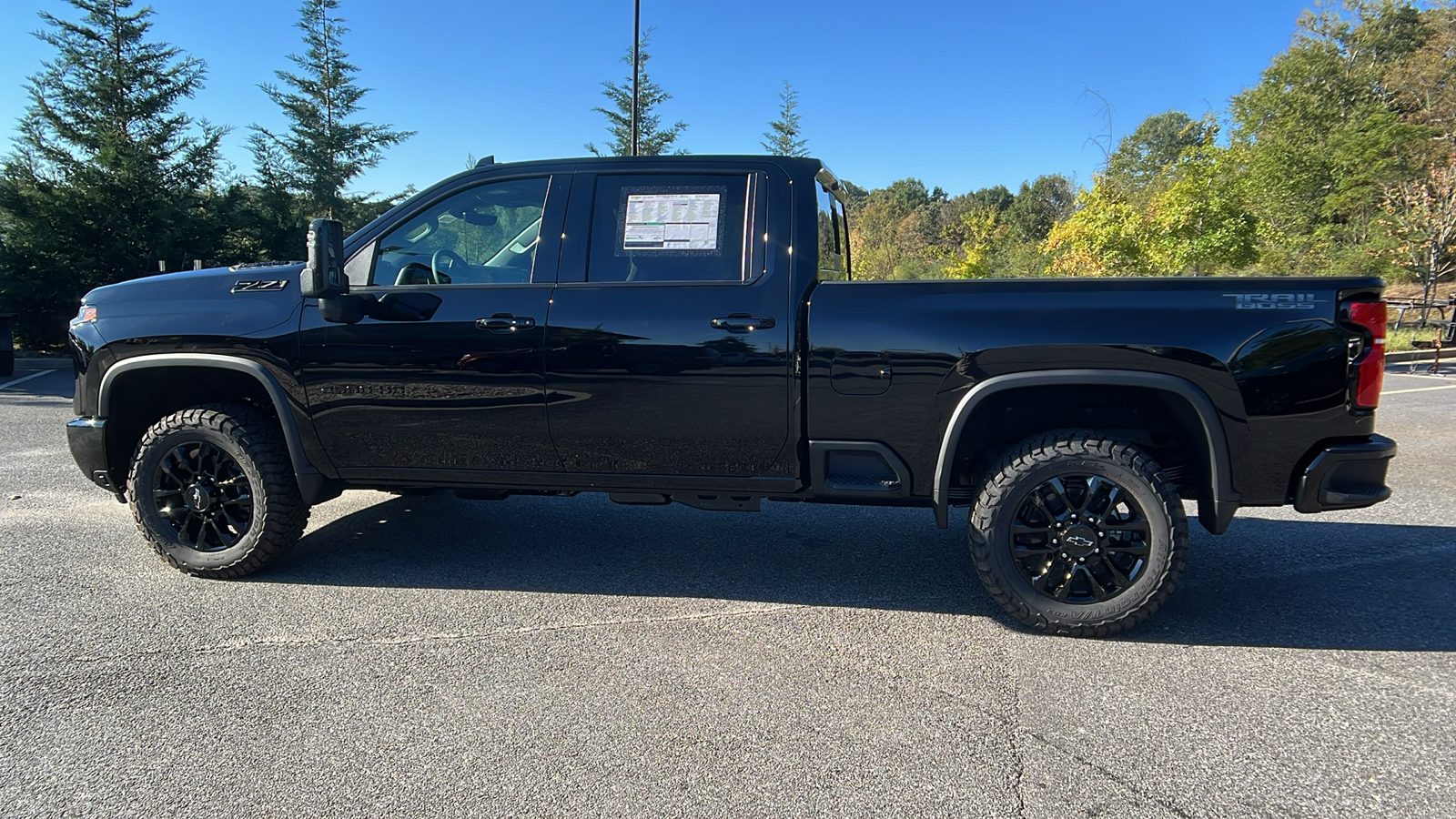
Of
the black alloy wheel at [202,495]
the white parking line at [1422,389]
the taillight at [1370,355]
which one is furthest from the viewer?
the white parking line at [1422,389]

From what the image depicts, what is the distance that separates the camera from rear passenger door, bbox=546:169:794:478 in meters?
3.39

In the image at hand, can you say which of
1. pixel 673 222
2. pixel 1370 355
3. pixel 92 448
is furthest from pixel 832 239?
pixel 92 448

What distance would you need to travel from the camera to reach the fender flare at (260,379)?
3736mm

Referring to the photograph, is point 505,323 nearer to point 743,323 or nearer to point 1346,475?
point 743,323

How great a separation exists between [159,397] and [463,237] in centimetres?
185

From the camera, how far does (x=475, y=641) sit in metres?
3.23

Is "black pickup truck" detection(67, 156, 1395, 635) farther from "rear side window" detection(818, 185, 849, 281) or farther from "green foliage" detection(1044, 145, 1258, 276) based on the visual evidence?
"green foliage" detection(1044, 145, 1258, 276)

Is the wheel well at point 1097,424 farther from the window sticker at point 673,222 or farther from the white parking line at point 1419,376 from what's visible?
the white parking line at point 1419,376

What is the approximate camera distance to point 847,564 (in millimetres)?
4184

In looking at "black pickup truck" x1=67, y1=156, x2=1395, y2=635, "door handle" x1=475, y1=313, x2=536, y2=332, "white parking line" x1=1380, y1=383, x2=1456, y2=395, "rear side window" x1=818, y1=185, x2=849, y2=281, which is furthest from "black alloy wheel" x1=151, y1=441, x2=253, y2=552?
"white parking line" x1=1380, y1=383, x2=1456, y2=395

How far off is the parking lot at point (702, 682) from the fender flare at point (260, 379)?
52cm

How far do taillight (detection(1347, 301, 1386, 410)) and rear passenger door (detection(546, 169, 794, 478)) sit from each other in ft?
6.91

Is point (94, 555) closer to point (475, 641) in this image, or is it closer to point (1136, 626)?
point (475, 641)

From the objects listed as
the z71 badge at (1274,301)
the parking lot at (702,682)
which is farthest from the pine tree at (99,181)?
the z71 badge at (1274,301)
